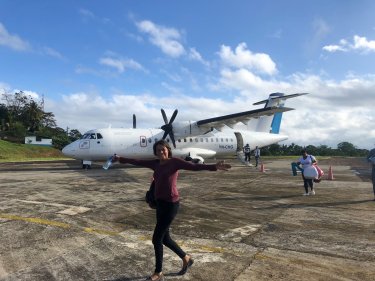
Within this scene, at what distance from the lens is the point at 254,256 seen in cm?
606

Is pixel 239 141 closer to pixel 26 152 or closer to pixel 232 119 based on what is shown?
pixel 232 119

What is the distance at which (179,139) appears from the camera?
27938mm

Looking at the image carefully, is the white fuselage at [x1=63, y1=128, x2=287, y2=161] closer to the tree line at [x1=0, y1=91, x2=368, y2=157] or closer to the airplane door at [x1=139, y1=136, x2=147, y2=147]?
the airplane door at [x1=139, y1=136, x2=147, y2=147]

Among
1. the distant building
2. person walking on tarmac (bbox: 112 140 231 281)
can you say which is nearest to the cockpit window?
person walking on tarmac (bbox: 112 140 231 281)

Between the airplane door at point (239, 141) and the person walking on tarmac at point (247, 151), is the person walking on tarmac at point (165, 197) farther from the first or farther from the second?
the airplane door at point (239, 141)

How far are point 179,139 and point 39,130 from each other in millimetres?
55281

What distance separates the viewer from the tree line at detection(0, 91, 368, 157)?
63.3 meters

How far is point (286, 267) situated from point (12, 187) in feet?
43.4

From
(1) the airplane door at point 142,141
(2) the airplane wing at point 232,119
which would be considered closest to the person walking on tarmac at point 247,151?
(2) the airplane wing at point 232,119

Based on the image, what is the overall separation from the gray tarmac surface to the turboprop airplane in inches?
468

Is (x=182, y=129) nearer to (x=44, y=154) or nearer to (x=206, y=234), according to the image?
(x=206, y=234)

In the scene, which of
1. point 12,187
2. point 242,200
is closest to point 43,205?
point 12,187

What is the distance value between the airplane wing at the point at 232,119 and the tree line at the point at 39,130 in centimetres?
3182

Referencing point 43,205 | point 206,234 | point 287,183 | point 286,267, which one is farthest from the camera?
point 287,183
